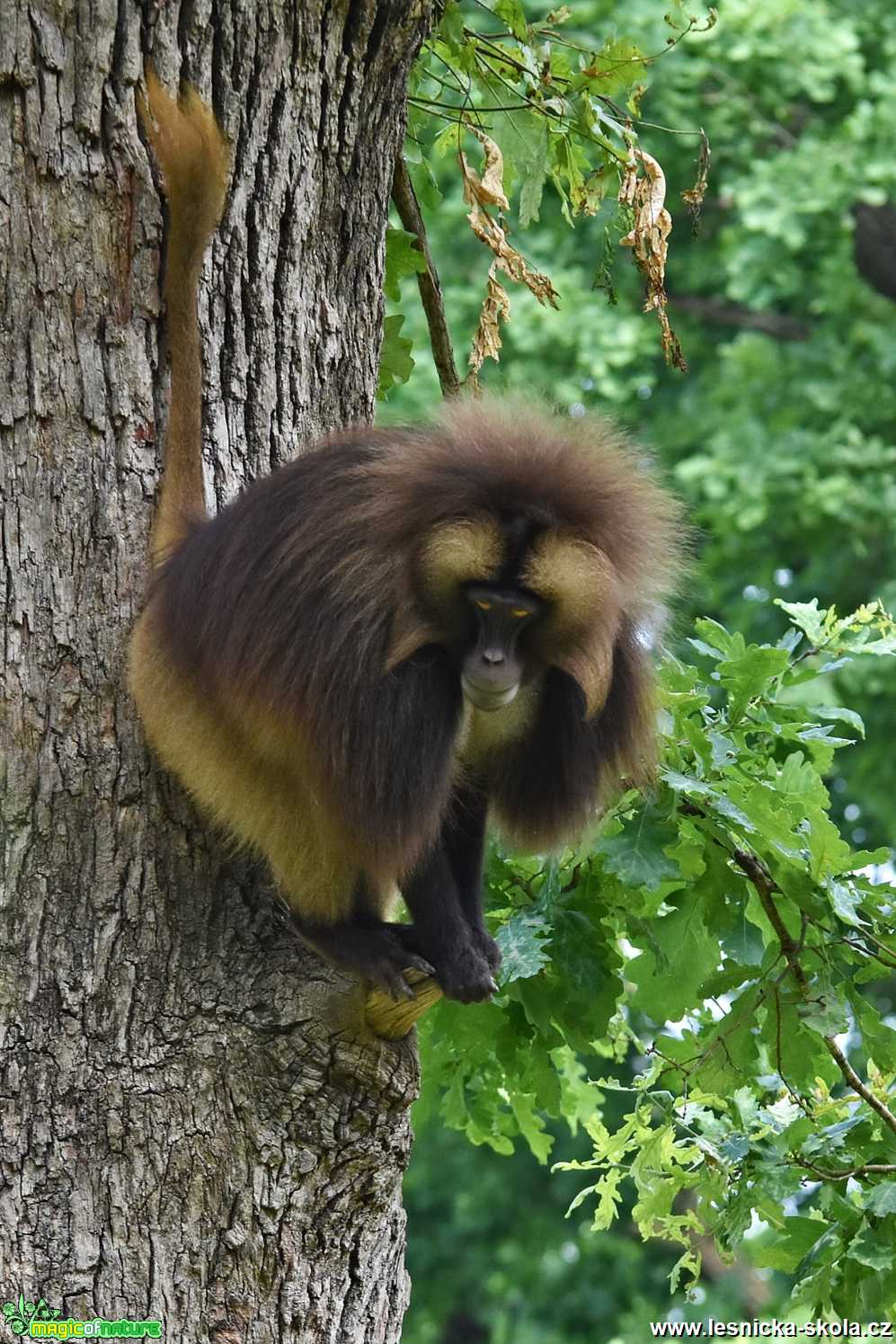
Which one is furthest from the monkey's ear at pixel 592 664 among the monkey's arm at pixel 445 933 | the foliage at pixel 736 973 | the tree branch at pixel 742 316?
the tree branch at pixel 742 316

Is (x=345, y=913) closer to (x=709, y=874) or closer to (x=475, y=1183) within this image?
(x=709, y=874)

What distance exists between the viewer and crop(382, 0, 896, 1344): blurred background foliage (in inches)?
400

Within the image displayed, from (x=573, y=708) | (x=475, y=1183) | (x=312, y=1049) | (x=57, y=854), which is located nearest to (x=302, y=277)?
(x=573, y=708)

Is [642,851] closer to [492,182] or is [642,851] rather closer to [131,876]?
[131,876]

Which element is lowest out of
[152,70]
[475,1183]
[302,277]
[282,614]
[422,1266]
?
[422,1266]

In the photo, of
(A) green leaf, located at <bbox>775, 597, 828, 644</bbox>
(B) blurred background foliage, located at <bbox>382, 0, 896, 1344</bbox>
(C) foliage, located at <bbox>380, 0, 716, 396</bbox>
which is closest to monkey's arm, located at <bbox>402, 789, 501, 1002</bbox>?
(A) green leaf, located at <bbox>775, 597, 828, 644</bbox>

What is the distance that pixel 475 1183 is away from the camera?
13.0 m

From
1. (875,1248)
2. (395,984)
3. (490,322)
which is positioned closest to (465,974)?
(395,984)

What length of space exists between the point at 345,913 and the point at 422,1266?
11378 millimetres

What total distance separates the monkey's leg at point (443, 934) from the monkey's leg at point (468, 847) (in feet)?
0.64

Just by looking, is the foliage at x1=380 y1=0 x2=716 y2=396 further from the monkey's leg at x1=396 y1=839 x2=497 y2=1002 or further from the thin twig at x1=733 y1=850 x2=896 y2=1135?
the monkey's leg at x1=396 y1=839 x2=497 y2=1002

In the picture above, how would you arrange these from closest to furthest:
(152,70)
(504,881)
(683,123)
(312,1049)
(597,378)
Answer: (312,1049) → (152,70) → (504,881) → (597,378) → (683,123)

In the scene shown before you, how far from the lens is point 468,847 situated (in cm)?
343

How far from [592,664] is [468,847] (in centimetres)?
68
